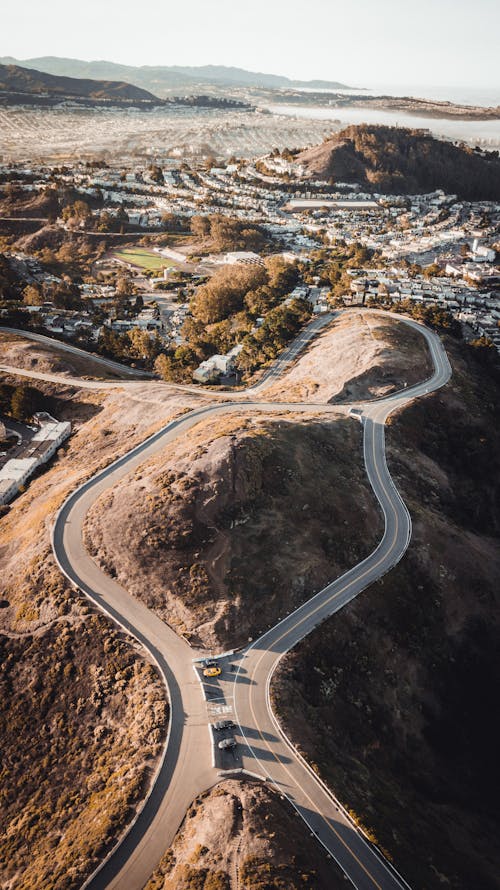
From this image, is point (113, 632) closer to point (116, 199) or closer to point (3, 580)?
point (3, 580)

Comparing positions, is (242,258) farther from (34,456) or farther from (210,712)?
(210,712)


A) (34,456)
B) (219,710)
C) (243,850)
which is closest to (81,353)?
(34,456)

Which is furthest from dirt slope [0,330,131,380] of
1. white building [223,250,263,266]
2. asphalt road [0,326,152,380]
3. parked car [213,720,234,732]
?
white building [223,250,263,266]

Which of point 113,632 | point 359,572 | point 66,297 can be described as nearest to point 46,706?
point 113,632

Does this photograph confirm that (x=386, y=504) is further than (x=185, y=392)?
No

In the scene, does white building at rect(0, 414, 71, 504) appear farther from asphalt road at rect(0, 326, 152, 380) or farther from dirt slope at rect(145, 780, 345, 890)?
dirt slope at rect(145, 780, 345, 890)

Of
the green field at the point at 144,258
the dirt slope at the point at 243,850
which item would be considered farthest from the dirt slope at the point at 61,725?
the green field at the point at 144,258
